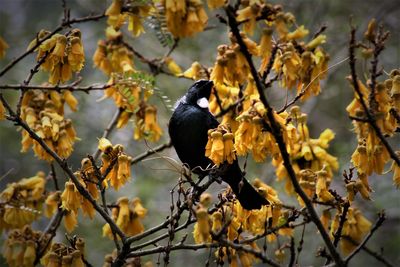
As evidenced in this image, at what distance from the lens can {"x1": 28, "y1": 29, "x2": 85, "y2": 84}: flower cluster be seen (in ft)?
9.57

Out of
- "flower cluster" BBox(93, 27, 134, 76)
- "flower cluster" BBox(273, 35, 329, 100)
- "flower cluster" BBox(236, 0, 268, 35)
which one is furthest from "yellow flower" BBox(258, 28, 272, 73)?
"flower cluster" BBox(93, 27, 134, 76)

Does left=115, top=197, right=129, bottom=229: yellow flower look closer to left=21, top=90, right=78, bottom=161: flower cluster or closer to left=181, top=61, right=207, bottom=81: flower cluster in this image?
left=21, top=90, right=78, bottom=161: flower cluster

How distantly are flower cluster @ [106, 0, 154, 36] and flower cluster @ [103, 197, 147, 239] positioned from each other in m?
0.94

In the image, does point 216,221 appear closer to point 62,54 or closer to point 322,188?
point 322,188

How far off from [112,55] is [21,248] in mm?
1317

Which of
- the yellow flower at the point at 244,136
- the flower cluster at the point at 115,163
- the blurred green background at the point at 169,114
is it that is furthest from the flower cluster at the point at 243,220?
the blurred green background at the point at 169,114

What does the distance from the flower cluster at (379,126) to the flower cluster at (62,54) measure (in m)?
1.25

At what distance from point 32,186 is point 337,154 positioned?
323 cm

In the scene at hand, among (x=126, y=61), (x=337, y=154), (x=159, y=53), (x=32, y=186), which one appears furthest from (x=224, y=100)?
(x=159, y=53)

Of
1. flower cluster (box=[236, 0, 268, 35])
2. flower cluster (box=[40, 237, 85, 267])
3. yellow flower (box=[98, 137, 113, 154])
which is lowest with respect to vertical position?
flower cluster (box=[40, 237, 85, 267])

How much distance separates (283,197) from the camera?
6.35 metres

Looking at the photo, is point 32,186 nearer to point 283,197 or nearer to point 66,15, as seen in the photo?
point 66,15

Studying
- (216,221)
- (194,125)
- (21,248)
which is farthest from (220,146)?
(21,248)

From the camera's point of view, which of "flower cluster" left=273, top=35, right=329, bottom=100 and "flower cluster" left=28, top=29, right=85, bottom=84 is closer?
"flower cluster" left=28, top=29, right=85, bottom=84
